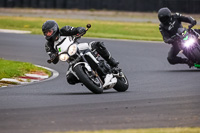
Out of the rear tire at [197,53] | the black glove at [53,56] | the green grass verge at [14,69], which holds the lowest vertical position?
the green grass verge at [14,69]

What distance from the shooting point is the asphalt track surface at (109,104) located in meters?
7.75

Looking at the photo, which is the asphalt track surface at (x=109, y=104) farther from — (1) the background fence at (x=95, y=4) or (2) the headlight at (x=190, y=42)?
(1) the background fence at (x=95, y=4)

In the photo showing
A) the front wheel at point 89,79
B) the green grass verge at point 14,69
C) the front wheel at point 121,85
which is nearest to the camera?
the front wheel at point 89,79

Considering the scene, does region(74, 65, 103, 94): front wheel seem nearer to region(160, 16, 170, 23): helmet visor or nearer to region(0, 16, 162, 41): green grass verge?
region(160, 16, 170, 23): helmet visor

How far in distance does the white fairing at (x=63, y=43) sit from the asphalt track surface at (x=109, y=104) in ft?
2.72

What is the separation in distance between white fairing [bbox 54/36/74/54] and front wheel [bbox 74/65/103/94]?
39cm

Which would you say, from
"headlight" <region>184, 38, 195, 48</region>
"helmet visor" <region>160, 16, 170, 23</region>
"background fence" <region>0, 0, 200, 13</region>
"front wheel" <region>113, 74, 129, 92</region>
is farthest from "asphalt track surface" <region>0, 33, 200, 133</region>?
"background fence" <region>0, 0, 200, 13</region>

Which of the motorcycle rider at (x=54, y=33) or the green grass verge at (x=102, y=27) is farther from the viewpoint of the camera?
the green grass verge at (x=102, y=27)

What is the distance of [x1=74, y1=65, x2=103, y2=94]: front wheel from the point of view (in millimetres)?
10391

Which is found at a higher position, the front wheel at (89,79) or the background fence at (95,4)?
the front wheel at (89,79)

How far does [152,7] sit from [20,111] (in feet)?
91.4

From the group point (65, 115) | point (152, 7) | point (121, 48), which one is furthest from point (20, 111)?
point (152, 7)

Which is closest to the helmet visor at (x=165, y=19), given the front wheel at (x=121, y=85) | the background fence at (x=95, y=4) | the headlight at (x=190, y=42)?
the headlight at (x=190, y=42)

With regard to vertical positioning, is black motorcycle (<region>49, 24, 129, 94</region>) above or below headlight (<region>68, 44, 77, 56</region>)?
below
